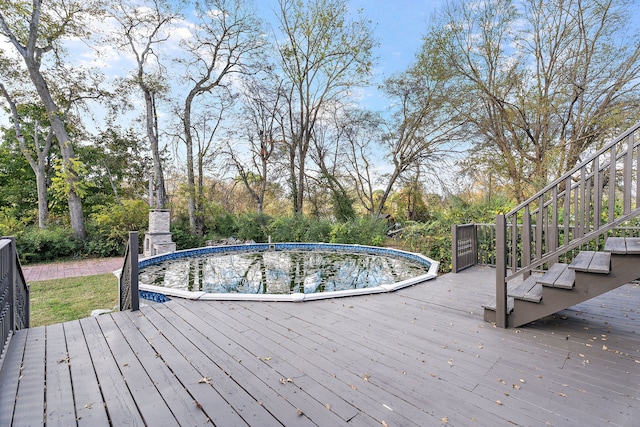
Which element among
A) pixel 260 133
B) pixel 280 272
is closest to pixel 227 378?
pixel 280 272

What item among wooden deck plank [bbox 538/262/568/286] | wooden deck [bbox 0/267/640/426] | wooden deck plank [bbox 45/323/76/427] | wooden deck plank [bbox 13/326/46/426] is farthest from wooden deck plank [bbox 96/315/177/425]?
wooden deck plank [bbox 538/262/568/286]

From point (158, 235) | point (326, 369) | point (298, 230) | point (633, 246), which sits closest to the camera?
point (326, 369)

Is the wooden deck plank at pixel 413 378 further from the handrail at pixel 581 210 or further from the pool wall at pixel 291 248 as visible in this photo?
the pool wall at pixel 291 248

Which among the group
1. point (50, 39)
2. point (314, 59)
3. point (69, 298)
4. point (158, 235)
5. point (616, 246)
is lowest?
point (69, 298)

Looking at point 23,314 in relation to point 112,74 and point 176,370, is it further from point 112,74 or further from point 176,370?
point 112,74

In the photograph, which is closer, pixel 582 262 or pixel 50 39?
pixel 582 262

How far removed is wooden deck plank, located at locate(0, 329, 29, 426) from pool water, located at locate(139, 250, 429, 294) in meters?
2.19

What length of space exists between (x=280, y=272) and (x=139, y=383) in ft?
14.4

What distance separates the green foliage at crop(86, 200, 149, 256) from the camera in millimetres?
9172

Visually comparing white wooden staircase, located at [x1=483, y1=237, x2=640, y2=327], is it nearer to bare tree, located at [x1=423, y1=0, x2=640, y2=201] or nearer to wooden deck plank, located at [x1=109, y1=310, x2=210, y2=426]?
wooden deck plank, located at [x1=109, y1=310, x2=210, y2=426]

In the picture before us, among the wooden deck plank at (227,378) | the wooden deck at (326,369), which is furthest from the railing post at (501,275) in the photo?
the wooden deck plank at (227,378)

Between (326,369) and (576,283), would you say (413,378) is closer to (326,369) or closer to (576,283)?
(326,369)

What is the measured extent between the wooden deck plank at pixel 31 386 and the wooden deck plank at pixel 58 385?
1.3 inches

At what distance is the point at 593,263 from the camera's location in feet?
7.62
